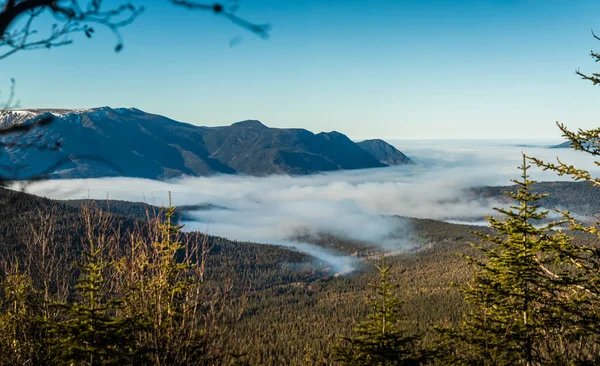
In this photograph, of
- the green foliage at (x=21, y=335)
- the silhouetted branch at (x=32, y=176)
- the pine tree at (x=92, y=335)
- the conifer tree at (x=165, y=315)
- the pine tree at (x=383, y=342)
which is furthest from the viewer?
the pine tree at (x=383, y=342)

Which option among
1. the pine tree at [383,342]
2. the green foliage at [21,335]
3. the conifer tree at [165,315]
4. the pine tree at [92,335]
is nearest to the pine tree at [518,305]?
the pine tree at [383,342]

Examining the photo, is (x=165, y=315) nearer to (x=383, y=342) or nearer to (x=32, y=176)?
(x=383, y=342)

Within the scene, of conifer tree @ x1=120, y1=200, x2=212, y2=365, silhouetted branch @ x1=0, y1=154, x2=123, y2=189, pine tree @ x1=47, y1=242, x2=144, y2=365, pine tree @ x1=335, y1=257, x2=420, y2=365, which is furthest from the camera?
pine tree @ x1=335, y1=257, x2=420, y2=365

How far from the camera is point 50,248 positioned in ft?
37.9

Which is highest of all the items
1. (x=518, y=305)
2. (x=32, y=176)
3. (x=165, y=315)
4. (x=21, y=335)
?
(x=32, y=176)

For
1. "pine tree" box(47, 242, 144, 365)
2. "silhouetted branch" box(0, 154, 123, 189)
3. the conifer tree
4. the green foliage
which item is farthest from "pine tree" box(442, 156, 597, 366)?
the green foliage

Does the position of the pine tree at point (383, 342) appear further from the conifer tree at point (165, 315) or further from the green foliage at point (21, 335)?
the green foliage at point (21, 335)

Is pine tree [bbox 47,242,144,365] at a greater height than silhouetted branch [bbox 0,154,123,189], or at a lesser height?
lesser

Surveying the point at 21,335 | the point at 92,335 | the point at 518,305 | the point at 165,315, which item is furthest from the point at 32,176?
the point at 518,305

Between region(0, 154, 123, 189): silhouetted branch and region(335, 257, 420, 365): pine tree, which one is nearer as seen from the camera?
region(0, 154, 123, 189): silhouetted branch

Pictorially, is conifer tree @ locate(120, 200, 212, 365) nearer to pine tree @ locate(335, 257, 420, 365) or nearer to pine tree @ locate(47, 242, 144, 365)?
pine tree @ locate(47, 242, 144, 365)

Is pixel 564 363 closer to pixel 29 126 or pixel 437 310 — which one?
pixel 29 126

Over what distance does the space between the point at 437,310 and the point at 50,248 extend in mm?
152827

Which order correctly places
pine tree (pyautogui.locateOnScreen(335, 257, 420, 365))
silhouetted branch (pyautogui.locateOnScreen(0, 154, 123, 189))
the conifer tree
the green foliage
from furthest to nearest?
1. pine tree (pyautogui.locateOnScreen(335, 257, 420, 365))
2. the green foliage
3. the conifer tree
4. silhouetted branch (pyautogui.locateOnScreen(0, 154, 123, 189))
